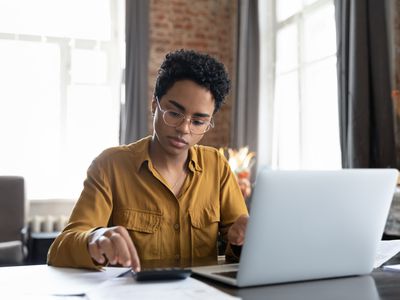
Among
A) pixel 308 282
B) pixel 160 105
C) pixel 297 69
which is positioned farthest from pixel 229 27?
pixel 308 282

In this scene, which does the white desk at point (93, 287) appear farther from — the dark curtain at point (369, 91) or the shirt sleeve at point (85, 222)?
the dark curtain at point (369, 91)

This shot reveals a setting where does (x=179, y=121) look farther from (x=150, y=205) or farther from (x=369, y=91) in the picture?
(x=369, y=91)

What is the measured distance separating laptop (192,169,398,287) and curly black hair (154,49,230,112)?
0.62m

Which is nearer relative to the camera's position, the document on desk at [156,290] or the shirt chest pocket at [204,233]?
the document on desk at [156,290]

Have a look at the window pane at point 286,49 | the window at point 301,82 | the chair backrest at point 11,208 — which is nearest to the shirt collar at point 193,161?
the window at point 301,82

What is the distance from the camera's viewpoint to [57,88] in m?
4.64

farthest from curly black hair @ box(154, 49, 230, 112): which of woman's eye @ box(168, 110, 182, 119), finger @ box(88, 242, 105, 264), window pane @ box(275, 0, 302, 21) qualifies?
window pane @ box(275, 0, 302, 21)

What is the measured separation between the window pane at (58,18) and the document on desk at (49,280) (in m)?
3.75

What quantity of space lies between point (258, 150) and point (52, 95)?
1917 mm

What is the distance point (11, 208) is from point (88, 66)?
159 centimetres

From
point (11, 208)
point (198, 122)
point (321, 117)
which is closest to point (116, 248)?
point (198, 122)

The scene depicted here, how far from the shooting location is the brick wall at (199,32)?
4875 millimetres

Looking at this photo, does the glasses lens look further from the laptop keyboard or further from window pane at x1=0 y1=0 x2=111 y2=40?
window pane at x1=0 y1=0 x2=111 y2=40

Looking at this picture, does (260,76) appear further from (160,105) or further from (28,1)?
(160,105)
